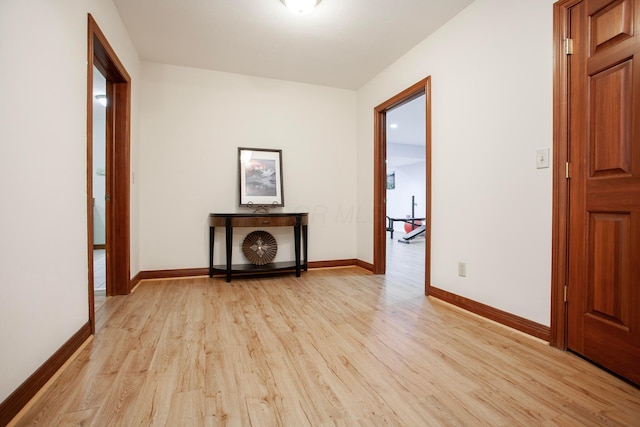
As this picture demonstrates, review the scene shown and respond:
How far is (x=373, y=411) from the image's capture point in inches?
46.8

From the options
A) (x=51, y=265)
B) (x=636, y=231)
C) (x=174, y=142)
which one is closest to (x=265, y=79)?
(x=174, y=142)

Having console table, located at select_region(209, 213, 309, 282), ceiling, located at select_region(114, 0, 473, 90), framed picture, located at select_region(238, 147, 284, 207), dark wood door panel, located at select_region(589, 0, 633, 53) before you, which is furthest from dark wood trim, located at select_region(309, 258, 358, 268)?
dark wood door panel, located at select_region(589, 0, 633, 53)

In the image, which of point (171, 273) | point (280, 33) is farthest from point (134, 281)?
point (280, 33)

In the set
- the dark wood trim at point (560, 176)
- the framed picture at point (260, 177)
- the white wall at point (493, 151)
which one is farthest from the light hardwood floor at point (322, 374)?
the framed picture at point (260, 177)

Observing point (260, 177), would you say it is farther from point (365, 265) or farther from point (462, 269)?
point (462, 269)

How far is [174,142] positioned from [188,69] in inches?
33.0

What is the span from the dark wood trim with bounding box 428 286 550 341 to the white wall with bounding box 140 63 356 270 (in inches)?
68.6

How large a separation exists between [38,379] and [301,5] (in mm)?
2623

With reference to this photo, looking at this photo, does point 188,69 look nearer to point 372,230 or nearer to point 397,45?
point 397,45

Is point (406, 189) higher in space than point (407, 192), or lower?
higher

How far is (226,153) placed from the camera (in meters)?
3.60

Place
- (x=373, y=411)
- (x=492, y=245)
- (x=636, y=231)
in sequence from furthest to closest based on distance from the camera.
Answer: (x=492, y=245) → (x=636, y=231) → (x=373, y=411)

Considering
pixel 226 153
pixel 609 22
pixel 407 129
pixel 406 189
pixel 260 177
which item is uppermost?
pixel 407 129

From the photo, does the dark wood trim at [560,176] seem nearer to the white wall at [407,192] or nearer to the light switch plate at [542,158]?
the light switch plate at [542,158]
